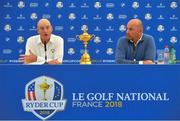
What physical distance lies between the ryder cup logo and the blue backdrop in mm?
3485

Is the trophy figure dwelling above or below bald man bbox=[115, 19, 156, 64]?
below

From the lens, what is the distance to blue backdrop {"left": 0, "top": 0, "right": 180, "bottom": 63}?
698 cm

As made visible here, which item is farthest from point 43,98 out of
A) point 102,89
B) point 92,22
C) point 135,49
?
point 92,22

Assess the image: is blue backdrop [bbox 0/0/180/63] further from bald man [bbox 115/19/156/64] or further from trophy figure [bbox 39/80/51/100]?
trophy figure [bbox 39/80/51/100]

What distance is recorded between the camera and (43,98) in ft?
11.4

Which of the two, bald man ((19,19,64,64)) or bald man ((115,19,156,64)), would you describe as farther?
bald man ((19,19,64,64))

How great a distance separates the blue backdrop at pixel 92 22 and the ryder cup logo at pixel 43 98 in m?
3.48

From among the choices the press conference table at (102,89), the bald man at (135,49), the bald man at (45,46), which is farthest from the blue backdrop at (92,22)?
the press conference table at (102,89)

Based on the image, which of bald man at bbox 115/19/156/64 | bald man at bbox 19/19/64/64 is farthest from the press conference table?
bald man at bbox 19/19/64/64

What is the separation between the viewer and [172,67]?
11.5 feet

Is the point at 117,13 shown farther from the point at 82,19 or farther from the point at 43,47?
the point at 43,47

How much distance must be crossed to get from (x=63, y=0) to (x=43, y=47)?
2338 mm

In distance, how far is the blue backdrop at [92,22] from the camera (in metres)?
6.98

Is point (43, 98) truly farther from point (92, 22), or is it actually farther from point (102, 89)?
point (92, 22)
